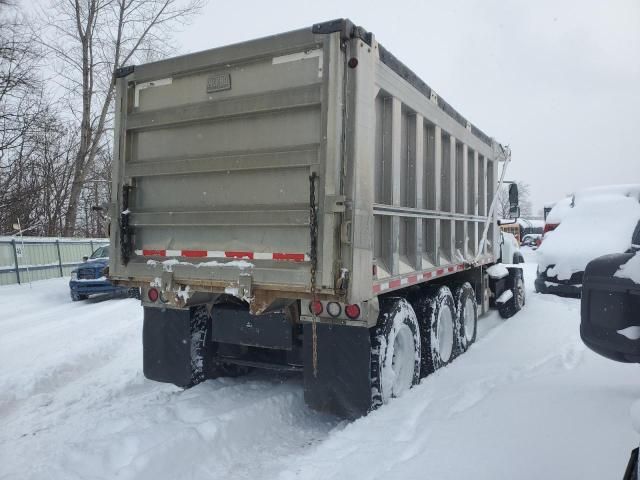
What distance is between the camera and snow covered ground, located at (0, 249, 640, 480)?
3.13 meters

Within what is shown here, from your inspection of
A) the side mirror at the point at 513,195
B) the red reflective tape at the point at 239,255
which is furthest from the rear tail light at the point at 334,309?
the side mirror at the point at 513,195

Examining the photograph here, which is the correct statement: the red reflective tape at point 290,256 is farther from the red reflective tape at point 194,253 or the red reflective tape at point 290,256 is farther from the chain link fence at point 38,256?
the chain link fence at point 38,256

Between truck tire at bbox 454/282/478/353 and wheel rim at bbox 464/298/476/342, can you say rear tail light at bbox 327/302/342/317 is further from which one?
wheel rim at bbox 464/298/476/342

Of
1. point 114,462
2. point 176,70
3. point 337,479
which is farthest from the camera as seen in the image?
point 176,70

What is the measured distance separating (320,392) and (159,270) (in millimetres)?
1848

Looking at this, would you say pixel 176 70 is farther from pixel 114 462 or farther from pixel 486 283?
pixel 486 283

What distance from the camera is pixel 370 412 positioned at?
4.20 m

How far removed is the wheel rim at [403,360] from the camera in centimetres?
467

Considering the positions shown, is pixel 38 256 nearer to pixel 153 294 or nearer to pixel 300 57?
pixel 153 294

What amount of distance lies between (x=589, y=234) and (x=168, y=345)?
7.75 meters

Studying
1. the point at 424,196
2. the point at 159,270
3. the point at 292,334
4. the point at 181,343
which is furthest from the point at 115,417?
the point at 424,196

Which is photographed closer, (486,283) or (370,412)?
(370,412)

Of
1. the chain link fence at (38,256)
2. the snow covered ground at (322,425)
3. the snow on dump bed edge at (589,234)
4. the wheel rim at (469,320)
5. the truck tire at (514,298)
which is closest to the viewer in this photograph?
the snow covered ground at (322,425)

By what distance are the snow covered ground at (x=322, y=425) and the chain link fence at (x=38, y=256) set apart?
11.0 m
